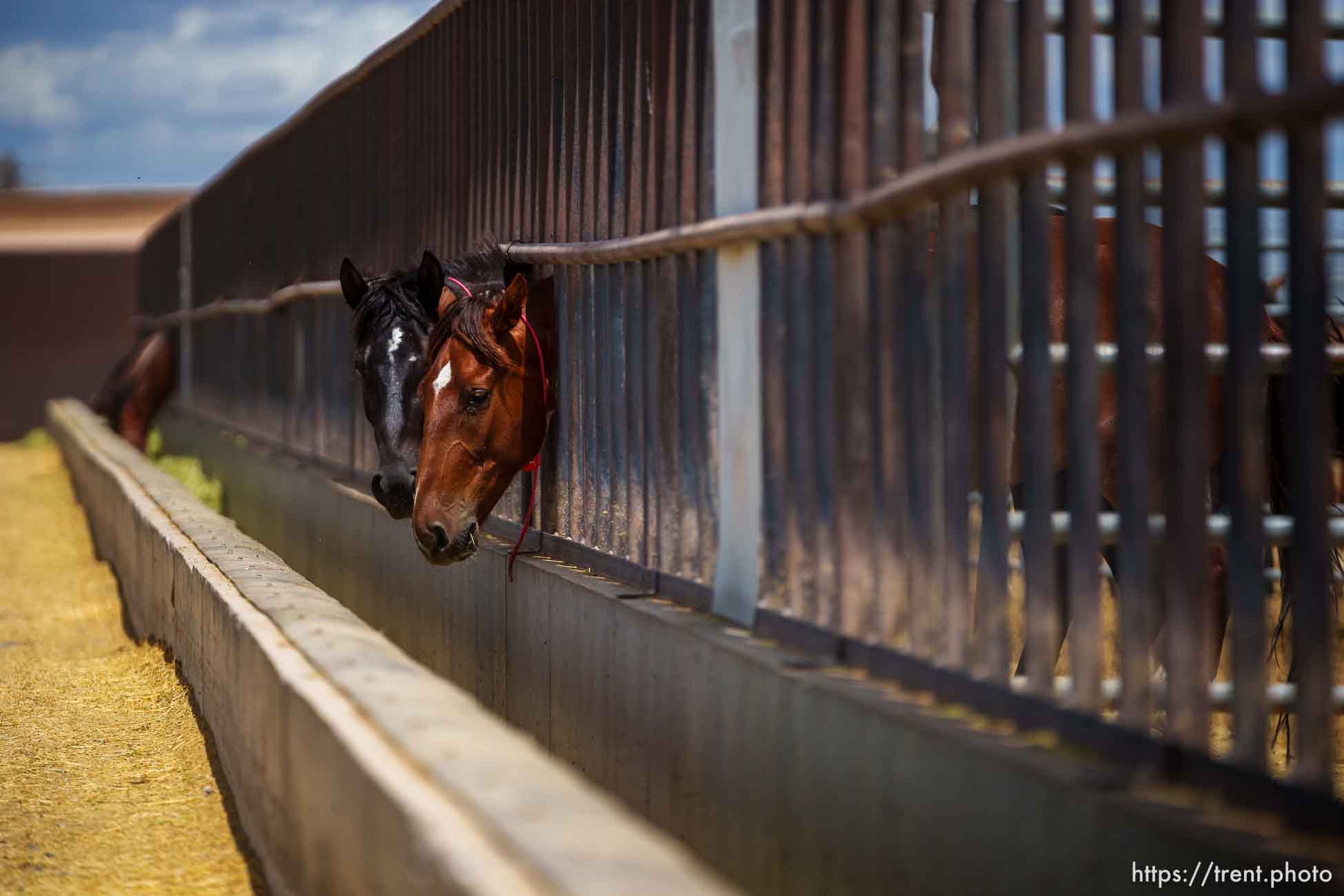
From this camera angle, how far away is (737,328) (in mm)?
4273

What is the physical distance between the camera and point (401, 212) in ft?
29.7

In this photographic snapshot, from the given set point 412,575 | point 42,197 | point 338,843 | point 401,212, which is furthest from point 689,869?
point 42,197

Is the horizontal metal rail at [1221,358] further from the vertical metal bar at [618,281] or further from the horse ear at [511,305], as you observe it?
the horse ear at [511,305]

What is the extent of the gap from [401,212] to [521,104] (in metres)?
2.59

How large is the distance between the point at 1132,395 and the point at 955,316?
1.91 feet

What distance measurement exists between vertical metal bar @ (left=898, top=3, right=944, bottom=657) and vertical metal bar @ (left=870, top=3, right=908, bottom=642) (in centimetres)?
3

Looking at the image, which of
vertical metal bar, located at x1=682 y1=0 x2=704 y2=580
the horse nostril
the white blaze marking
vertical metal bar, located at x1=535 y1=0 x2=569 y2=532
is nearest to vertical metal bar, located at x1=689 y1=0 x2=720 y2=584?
vertical metal bar, located at x1=682 y1=0 x2=704 y2=580

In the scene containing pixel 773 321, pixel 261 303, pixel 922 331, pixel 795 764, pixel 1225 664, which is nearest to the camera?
pixel 922 331

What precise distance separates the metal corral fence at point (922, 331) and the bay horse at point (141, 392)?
49.1 feet

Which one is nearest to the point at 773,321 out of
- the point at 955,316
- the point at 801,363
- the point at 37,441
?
the point at 801,363

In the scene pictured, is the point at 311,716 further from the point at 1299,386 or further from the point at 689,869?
the point at 1299,386

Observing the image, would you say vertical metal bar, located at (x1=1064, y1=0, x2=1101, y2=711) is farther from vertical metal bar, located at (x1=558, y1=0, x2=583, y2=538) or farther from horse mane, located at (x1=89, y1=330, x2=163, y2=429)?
horse mane, located at (x1=89, y1=330, x2=163, y2=429)

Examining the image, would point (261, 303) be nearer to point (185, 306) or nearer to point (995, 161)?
point (185, 306)

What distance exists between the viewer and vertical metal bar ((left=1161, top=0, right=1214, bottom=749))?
8.86 feet
